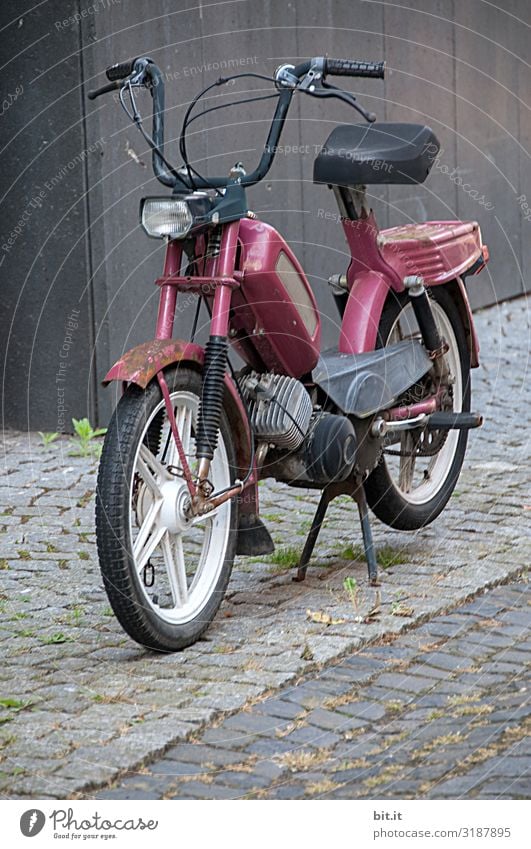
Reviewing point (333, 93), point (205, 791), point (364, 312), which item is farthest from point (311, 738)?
point (333, 93)

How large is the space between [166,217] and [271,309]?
21.5 inches

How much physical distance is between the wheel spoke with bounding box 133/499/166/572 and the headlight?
0.80 m

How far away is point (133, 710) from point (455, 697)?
0.91 metres

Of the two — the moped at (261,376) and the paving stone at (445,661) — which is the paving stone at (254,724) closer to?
the moped at (261,376)

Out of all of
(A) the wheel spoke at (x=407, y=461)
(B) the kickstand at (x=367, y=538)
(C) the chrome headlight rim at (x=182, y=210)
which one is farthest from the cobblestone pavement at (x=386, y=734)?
(C) the chrome headlight rim at (x=182, y=210)

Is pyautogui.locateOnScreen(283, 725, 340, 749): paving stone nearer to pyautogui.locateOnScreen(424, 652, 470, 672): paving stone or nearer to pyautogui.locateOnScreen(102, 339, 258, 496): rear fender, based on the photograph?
pyautogui.locateOnScreen(424, 652, 470, 672): paving stone

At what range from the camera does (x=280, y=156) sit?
8.37m

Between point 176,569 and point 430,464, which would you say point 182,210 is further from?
point 430,464

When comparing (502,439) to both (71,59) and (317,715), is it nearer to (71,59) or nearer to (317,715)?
(71,59)

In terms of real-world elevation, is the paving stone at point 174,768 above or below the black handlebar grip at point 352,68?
below

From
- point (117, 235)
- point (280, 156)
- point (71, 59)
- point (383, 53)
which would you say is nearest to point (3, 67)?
point (71, 59)

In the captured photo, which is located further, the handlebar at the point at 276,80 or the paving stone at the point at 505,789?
the handlebar at the point at 276,80

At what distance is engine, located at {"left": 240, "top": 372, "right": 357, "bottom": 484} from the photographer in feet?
14.7

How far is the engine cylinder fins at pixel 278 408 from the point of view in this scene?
4.48m
